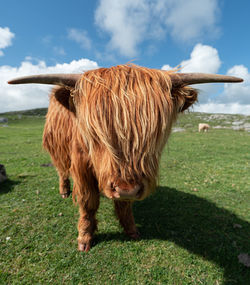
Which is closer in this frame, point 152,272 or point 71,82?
point 71,82

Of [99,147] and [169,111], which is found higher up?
[169,111]

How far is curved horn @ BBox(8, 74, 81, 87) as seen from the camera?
1.64m

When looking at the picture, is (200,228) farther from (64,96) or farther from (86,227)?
(64,96)

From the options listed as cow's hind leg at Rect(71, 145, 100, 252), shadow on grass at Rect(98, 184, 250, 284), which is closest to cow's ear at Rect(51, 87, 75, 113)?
cow's hind leg at Rect(71, 145, 100, 252)

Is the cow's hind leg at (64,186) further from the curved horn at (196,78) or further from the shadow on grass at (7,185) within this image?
the curved horn at (196,78)

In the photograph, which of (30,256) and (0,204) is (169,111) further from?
(0,204)

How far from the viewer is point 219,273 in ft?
7.95

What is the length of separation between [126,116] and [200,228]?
2.93m

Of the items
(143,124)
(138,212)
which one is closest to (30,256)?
(138,212)

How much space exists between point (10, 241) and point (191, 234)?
3076mm

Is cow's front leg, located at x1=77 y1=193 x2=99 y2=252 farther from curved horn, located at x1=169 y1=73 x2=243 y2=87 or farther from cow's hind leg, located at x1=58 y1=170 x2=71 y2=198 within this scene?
curved horn, located at x1=169 y1=73 x2=243 y2=87

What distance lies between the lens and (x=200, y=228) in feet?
10.9

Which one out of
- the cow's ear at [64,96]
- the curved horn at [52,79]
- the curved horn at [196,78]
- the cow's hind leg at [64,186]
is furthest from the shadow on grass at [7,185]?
the curved horn at [196,78]

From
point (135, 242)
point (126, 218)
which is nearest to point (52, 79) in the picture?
point (126, 218)
